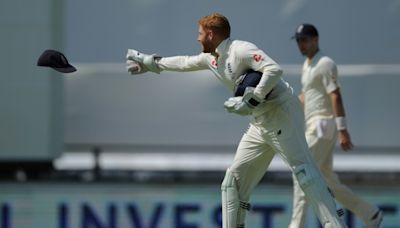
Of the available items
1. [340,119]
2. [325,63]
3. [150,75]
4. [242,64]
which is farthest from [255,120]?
[150,75]

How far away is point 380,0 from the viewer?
31.3ft

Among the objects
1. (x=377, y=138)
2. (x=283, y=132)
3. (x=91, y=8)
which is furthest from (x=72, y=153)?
(x=283, y=132)

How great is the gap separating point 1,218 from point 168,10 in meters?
2.19

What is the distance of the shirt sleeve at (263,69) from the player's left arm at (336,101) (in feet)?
5.33

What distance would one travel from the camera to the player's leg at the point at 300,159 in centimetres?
684

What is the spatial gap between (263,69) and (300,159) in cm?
61

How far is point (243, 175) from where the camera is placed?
7.05m

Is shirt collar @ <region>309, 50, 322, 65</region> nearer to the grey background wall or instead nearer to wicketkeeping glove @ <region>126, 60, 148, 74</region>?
the grey background wall

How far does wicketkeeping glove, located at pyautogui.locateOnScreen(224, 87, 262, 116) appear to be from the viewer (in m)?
6.60

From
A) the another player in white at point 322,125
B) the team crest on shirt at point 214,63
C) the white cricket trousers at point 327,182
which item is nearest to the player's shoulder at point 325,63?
the another player in white at point 322,125

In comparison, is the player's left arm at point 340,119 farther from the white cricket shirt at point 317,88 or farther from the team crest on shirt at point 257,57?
the team crest on shirt at point 257,57

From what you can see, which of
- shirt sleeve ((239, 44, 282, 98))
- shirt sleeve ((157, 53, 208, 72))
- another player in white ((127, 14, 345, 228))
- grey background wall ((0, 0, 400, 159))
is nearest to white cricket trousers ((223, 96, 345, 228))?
another player in white ((127, 14, 345, 228))

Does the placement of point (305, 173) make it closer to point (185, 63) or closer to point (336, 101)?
point (185, 63)

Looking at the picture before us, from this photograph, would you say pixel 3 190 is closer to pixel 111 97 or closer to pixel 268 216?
pixel 111 97
